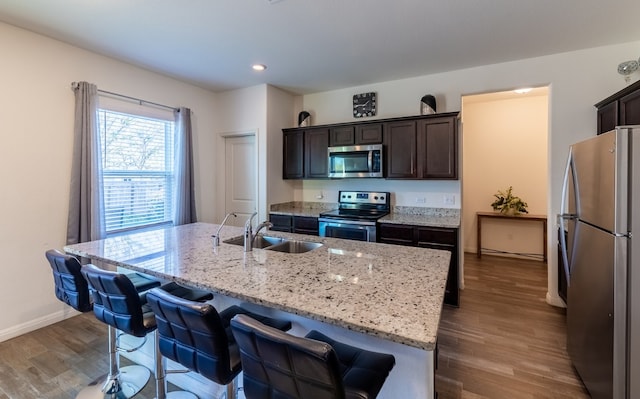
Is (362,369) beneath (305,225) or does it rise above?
beneath

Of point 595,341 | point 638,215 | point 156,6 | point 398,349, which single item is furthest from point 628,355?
point 156,6

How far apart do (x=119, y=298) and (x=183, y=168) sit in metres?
2.82

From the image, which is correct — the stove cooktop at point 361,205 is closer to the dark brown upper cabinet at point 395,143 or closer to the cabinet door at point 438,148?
the dark brown upper cabinet at point 395,143

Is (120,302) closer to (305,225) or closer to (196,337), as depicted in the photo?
(196,337)

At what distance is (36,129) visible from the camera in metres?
2.81

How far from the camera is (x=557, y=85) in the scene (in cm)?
318

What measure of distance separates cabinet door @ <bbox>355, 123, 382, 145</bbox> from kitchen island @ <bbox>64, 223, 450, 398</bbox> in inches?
77.3

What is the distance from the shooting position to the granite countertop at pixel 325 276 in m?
1.06

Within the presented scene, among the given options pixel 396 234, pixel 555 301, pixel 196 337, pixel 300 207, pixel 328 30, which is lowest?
pixel 555 301

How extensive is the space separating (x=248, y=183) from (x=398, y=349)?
373 cm

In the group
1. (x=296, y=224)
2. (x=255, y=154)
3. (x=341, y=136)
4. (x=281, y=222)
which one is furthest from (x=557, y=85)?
(x=255, y=154)

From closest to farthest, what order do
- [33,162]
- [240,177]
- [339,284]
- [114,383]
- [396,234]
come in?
[339,284] < [114,383] < [33,162] < [396,234] < [240,177]

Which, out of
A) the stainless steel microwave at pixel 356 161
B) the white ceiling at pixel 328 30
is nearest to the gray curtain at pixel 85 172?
the white ceiling at pixel 328 30

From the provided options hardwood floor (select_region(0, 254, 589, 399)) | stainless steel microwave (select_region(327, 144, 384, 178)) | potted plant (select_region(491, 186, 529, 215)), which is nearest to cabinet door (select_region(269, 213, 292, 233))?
stainless steel microwave (select_region(327, 144, 384, 178))
